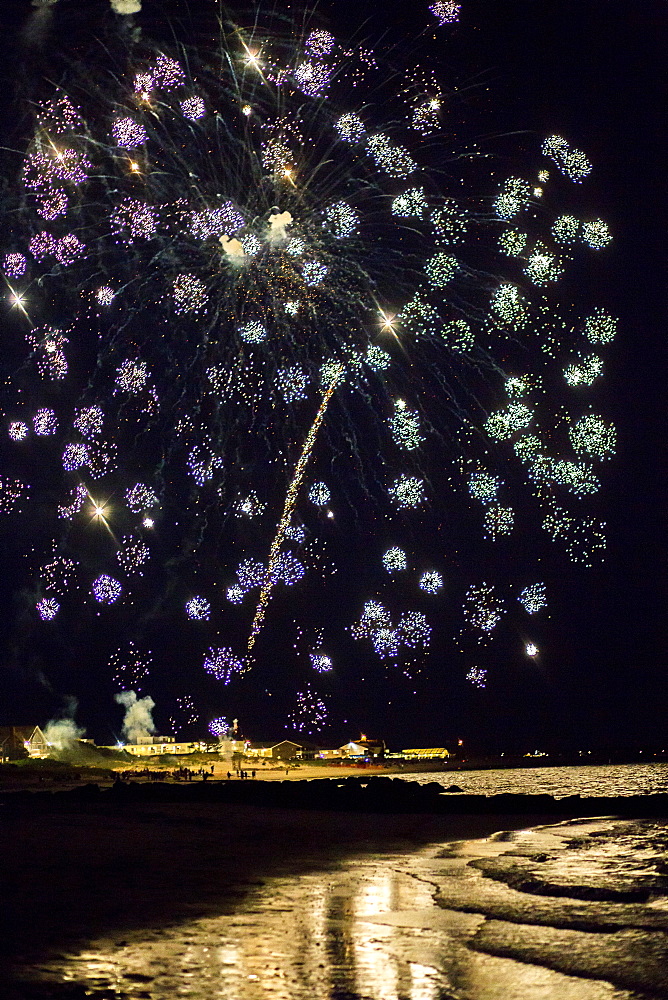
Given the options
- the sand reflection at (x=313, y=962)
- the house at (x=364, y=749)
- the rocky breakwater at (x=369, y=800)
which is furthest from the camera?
the house at (x=364, y=749)

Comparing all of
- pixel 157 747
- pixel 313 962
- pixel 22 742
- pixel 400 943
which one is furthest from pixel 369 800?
pixel 157 747

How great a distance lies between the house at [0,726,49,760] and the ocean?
89.4m

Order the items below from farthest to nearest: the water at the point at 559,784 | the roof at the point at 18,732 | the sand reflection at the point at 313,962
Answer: the roof at the point at 18,732 < the water at the point at 559,784 < the sand reflection at the point at 313,962

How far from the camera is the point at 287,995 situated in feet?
30.2

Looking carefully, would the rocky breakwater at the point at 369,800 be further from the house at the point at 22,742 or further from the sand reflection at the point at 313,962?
the house at the point at 22,742

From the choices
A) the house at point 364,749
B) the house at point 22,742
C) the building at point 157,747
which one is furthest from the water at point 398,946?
the house at point 364,749

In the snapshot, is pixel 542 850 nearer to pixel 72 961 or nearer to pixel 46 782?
pixel 72 961

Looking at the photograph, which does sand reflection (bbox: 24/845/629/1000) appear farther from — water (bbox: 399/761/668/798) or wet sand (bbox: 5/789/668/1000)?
water (bbox: 399/761/668/798)

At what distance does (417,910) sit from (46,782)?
200 ft

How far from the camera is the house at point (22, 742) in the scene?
10027cm

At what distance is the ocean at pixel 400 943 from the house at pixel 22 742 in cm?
8944

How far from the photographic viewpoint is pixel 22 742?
104125 mm

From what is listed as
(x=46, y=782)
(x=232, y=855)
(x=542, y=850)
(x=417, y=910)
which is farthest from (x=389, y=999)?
(x=46, y=782)

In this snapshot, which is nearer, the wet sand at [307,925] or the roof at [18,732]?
the wet sand at [307,925]
